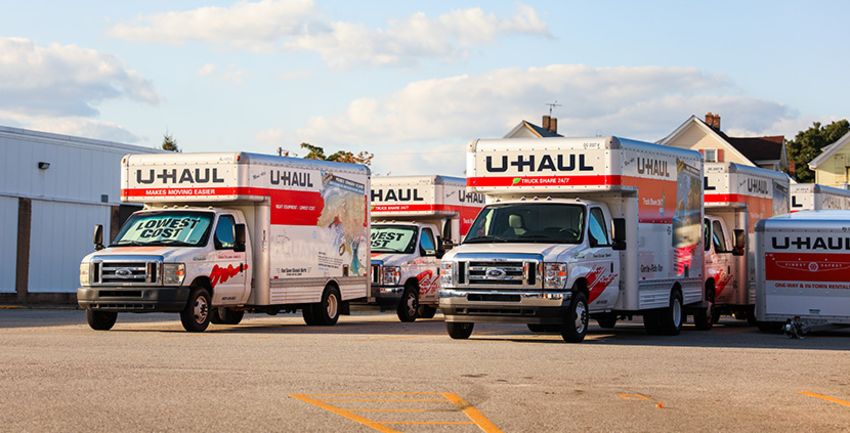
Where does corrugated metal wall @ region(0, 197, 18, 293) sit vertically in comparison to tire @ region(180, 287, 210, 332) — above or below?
above

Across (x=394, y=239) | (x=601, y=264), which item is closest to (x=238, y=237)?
(x=601, y=264)

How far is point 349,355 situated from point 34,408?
6.68m

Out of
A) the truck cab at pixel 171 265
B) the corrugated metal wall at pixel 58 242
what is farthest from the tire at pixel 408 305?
the corrugated metal wall at pixel 58 242

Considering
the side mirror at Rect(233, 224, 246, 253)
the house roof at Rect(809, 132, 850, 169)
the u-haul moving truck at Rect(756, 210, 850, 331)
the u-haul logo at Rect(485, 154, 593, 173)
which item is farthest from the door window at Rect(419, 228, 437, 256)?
the house roof at Rect(809, 132, 850, 169)

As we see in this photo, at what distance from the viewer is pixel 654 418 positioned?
11789 millimetres

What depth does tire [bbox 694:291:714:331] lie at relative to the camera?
2673cm

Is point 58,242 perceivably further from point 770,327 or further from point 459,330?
point 770,327

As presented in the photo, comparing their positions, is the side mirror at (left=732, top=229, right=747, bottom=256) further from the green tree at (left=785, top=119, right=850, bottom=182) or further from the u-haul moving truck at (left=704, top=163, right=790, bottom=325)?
the green tree at (left=785, top=119, right=850, bottom=182)

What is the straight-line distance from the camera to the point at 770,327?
2653 centimetres

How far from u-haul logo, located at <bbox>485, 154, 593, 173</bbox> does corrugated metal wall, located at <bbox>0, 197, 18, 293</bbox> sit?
825 inches

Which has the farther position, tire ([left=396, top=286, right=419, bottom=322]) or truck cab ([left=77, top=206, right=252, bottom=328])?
tire ([left=396, top=286, right=419, bottom=322])

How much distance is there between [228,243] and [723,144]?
6062 cm

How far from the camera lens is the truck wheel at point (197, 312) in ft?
75.0

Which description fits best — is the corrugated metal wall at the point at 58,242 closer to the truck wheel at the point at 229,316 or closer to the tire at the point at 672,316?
the truck wheel at the point at 229,316
